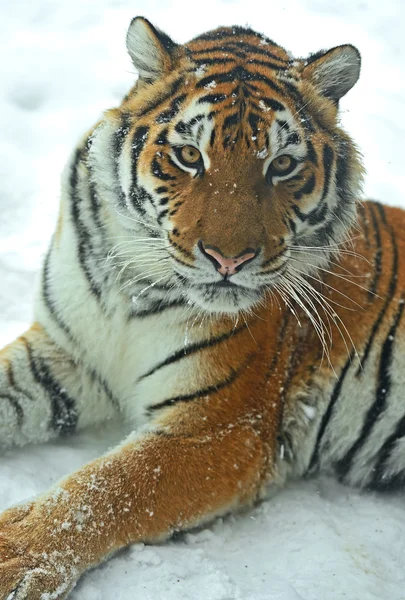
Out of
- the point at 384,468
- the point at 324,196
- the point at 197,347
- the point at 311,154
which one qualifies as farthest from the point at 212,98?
the point at 384,468

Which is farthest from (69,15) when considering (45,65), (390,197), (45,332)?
(45,332)

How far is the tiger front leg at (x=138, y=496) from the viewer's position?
1646 millimetres

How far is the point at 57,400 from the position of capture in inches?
89.0

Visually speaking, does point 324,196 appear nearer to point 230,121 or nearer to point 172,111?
point 230,121

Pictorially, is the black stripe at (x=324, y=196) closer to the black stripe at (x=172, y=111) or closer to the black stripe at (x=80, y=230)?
the black stripe at (x=172, y=111)

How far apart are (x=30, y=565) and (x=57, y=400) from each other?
70 centimetres

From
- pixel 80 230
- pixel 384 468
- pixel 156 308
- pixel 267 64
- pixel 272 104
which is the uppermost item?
pixel 267 64

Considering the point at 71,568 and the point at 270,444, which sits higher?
the point at 270,444

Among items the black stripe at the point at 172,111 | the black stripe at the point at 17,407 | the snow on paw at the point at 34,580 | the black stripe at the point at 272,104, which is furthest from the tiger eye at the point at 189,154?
the snow on paw at the point at 34,580

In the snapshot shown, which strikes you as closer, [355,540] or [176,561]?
[176,561]

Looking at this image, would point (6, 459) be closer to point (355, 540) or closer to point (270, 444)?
point (270, 444)

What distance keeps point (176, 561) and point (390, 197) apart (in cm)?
247

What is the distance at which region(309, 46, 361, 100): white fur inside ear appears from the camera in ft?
6.68

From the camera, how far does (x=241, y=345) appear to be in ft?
6.77
